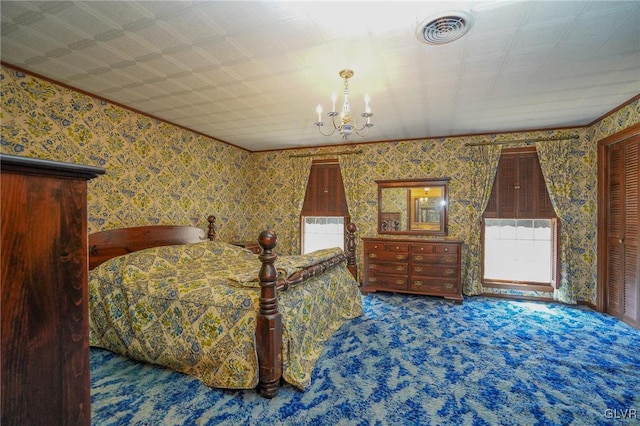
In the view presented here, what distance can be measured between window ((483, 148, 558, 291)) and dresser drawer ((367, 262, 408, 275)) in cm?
135

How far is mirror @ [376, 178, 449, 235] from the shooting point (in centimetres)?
481

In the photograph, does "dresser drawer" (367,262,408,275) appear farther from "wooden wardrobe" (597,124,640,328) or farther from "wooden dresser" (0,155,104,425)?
"wooden dresser" (0,155,104,425)

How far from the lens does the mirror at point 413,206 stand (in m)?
4.81

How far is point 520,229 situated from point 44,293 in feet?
17.8

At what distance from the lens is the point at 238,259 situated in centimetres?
377

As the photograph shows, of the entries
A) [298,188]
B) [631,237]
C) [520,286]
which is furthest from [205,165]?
[631,237]

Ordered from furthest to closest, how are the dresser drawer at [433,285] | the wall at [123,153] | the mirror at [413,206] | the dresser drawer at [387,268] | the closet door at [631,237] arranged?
the mirror at [413,206] < the dresser drawer at [387,268] < the dresser drawer at [433,285] < the closet door at [631,237] < the wall at [123,153]

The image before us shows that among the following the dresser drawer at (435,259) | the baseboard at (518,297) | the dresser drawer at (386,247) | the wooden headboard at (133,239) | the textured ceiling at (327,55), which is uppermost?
the textured ceiling at (327,55)

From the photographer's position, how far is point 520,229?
4574 mm

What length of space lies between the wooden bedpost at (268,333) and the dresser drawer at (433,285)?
287 centimetres

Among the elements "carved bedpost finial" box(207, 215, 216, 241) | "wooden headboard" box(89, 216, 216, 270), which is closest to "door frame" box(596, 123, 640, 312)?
"carved bedpost finial" box(207, 215, 216, 241)

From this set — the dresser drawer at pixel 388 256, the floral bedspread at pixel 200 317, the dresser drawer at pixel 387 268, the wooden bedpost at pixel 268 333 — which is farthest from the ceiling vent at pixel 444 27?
the dresser drawer at pixel 387 268

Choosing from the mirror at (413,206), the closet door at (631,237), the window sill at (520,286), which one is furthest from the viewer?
the mirror at (413,206)

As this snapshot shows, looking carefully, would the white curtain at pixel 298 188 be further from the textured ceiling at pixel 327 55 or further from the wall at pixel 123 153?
the textured ceiling at pixel 327 55
